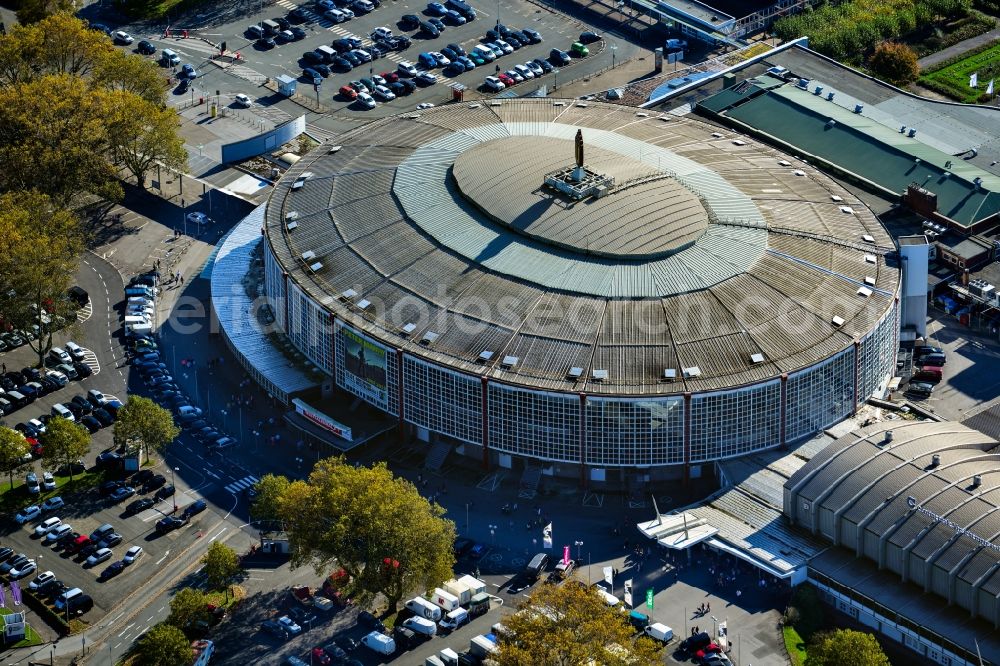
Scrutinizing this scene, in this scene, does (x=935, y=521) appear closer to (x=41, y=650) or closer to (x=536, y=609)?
(x=536, y=609)

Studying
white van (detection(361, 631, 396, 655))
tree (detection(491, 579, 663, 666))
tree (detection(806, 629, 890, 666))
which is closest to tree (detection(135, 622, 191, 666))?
white van (detection(361, 631, 396, 655))

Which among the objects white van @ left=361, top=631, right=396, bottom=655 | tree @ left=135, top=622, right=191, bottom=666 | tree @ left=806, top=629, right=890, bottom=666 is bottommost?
white van @ left=361, top=631, right=396, bottom=655

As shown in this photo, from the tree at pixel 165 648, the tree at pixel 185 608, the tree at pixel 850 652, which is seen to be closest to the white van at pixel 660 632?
the tree at pixel 850 652

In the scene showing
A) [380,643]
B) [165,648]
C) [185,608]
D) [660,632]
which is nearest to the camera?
[165,648]

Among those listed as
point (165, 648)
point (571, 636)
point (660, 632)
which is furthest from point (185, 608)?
point (660, 632)

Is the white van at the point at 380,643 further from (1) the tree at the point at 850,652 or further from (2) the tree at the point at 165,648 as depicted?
(1) the tree at the point at 850,652

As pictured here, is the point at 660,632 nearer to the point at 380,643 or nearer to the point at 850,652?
the point at 850,652

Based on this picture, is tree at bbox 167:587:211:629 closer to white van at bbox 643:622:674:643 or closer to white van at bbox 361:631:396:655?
white van at bbox 361:631:396:655

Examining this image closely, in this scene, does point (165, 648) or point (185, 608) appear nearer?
point (165, 648)
